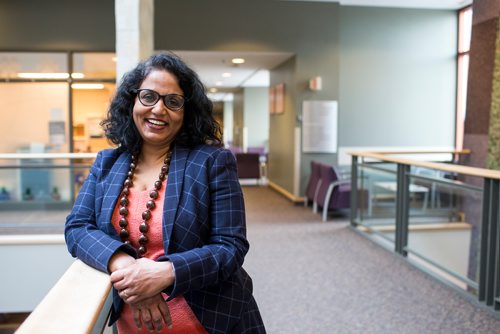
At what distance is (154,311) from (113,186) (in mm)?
336

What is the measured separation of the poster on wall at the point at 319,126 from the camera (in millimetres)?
7805

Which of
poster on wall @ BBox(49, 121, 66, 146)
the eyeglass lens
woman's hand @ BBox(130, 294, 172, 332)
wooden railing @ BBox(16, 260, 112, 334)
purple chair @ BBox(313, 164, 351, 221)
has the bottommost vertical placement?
purple chair @ BBox(313, 164, 351, 221)

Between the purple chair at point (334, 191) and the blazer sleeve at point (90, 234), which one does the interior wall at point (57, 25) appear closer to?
the purple chair at point (334, 191)

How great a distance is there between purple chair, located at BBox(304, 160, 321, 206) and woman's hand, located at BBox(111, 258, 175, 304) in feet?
20.3

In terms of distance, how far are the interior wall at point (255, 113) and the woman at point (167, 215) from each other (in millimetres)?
13940

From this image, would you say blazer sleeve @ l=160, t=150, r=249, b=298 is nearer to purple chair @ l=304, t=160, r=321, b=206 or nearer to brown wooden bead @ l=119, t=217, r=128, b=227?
brown wooden bead @ l=119, t=217, r=128, b=227

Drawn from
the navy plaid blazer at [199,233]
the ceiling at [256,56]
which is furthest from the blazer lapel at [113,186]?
the ceiling at [256,56]

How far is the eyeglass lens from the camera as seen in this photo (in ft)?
4.05

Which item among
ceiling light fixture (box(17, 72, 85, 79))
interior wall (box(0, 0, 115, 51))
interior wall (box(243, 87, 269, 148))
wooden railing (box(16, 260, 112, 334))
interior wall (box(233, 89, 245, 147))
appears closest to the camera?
wooden railing (box(16, 260, 112, 334))

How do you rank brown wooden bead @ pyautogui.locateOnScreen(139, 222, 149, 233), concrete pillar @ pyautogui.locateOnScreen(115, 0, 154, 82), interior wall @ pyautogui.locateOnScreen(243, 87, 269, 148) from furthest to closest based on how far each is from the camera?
1. interior wall @ pyautogui.locateOnScreen(243, 87, 269, 148)
2. concrete pillar @ pyautogui.locateOnScreen(115, 0, 154, 82)
3. brown wooden bead @ pyautogui.locateOnScreen(139, 222, 149, 233)

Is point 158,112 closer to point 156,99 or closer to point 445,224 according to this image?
point 156,99

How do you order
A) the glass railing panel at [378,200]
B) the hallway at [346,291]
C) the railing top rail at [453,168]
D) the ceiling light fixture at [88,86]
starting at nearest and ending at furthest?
1. the hallway at [346,291]
2. the railing top rail at [453,168]
3. the glass railing panel at [378,200]
4. the ceiling light fixture at [88,86]

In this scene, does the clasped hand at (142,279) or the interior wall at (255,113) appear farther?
the interior wall at (255,113)

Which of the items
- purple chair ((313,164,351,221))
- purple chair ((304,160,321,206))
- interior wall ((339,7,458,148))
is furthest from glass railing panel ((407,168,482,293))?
interior wall ((339,7,458,148))
